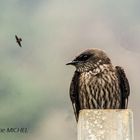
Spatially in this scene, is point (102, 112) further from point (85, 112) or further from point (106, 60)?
point (106, 60)

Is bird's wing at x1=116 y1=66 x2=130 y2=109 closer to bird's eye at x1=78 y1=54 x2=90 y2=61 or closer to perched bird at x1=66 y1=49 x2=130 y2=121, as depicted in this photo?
Result: perched bird at x1=66 y1=49 x2=130 y2=121

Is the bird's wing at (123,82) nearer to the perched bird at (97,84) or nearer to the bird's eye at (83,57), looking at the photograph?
the perched bird at (97,84)

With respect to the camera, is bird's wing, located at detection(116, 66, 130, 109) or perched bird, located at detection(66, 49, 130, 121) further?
bird's wing, located at detection(116, 66, 130, 109)

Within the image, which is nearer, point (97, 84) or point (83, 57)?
point (97, 84)

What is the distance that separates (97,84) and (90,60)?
19.8 inches

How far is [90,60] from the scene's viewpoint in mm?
7598

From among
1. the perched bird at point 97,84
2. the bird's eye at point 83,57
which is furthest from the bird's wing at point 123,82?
the bird's eye at point 83,57

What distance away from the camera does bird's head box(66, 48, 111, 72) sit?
755 cm

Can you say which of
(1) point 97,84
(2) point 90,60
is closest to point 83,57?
(2) point 90,60

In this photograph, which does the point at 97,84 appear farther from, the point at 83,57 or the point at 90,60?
the point at 83,57

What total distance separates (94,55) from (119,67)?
22.8 inches

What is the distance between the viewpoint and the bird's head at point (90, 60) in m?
7.55

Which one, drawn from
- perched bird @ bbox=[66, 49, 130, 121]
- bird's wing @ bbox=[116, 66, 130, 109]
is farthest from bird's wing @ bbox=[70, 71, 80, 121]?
bird's wing @ bbox=[116, 66, 130, 109]

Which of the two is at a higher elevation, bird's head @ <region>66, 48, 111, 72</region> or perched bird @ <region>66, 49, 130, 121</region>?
bird's head @ <region>66, 48, 111, 72</region>
